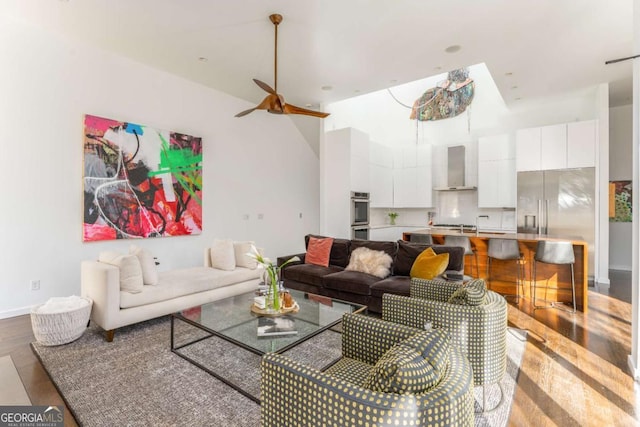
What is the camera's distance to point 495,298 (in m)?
2.05

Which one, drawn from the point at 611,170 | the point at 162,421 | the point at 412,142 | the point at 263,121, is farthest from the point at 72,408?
the point at 611,170

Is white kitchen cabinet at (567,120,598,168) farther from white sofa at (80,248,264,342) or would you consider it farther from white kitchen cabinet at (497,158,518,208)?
white sofa at (80,248,264,342)

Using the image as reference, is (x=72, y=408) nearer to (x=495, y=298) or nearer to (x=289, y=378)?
(x=289, y=378)

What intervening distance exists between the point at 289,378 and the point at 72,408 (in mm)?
1671

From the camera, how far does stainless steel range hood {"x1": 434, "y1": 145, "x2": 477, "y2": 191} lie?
670cm

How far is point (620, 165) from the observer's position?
5973mm

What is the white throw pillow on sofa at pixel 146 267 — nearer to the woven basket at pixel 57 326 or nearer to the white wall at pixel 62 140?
the woven basket at pixel 57 326

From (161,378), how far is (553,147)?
258 inches

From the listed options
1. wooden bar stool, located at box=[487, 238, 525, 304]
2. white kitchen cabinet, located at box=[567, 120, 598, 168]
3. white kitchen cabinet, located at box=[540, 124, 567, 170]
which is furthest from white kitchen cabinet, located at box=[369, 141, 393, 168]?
white kitchen cabinet, located at box=[567, 120, 598, 168]

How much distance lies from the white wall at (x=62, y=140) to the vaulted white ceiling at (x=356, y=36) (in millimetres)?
289

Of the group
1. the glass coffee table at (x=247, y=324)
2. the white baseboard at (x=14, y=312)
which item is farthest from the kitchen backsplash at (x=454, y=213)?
the white baseboard at (x=14, y=312)

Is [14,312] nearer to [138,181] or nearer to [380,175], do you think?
[138,181]

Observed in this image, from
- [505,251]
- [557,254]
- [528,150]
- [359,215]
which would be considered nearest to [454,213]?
[528,150]

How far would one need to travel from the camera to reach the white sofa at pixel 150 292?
280 cm
